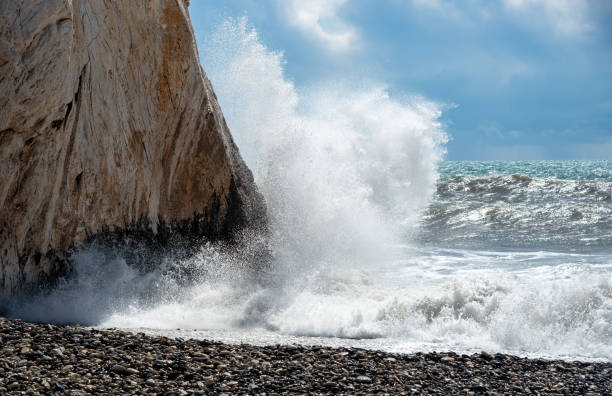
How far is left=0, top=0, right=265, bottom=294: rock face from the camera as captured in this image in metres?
6.39

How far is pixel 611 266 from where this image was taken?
34.6 feet

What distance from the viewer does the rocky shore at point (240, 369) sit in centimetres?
416

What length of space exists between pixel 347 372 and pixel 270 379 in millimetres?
716

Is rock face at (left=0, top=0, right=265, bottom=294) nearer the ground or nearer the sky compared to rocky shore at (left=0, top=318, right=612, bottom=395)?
nearer the sky

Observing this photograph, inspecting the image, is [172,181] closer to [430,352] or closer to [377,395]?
[430,352]

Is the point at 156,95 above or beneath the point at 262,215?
above

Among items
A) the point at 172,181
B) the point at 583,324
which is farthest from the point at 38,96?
the point at 583,324

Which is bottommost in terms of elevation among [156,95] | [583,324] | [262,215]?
[583,324]

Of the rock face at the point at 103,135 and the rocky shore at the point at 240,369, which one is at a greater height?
the rock face at the point at 103,135

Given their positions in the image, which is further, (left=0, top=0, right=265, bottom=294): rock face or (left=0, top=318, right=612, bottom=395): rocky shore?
(left=0, top=0, right=265, bottom=294): rock face

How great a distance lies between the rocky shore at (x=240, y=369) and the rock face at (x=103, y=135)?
1.69m

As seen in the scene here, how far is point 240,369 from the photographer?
4.68 m

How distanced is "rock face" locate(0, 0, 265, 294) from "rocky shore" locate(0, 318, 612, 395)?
1693mm

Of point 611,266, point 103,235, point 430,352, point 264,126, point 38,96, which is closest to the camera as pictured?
point 430,352
